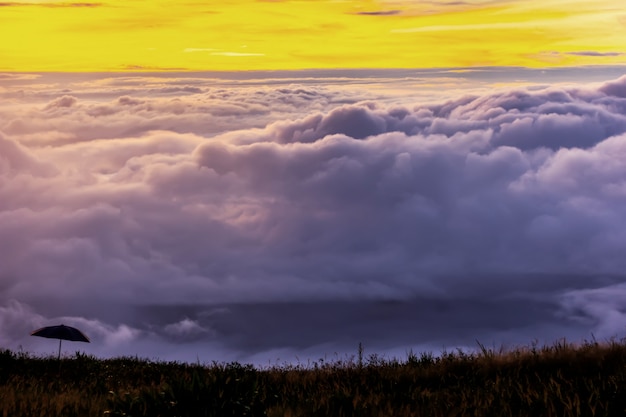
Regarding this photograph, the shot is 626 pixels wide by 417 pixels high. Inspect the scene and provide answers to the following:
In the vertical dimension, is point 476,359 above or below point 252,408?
above

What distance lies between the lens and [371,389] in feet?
40.3

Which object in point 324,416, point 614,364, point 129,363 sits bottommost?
point 324,416

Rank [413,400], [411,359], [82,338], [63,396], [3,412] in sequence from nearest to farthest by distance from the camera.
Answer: [3,412] < [413,400] < [63,396] < [411,359] < [82,338]

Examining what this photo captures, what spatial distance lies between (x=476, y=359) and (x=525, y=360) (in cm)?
90

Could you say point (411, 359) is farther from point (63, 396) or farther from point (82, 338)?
point (82, 338)

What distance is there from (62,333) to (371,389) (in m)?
9.94

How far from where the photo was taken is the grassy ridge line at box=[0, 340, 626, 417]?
9322 millimetres

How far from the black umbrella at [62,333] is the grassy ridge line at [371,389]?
0.86 meters

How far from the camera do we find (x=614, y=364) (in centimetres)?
1330

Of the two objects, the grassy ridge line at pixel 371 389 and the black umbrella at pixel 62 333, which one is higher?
the black umbrella at pixel 62 333

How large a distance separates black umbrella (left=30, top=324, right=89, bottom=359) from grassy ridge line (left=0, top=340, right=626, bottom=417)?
2.83 feet

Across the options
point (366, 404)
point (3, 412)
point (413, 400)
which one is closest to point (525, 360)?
point (413, 400)

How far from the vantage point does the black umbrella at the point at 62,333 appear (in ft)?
63.7

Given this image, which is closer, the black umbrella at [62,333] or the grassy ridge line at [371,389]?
the grassy ridge line at [371,389]
